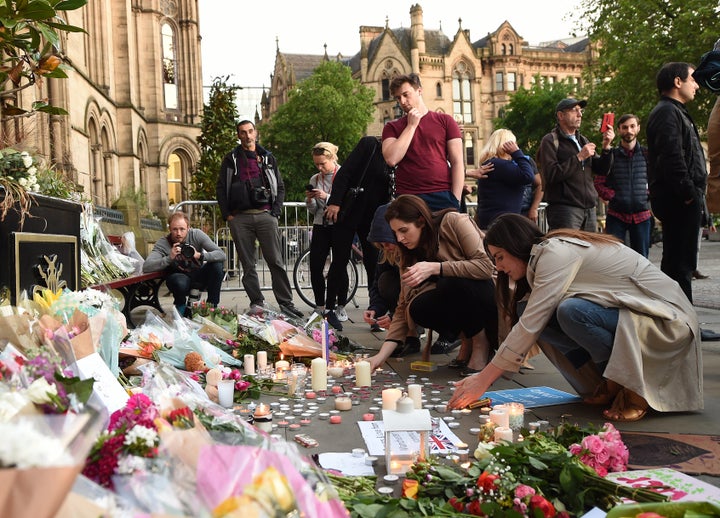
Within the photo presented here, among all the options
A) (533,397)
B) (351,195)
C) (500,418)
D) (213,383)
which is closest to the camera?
(500,418)

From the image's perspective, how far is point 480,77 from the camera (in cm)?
6800

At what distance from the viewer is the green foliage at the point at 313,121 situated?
1807 inches

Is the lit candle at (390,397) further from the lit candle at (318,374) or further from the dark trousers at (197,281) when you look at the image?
the dark trousers at (197,281)

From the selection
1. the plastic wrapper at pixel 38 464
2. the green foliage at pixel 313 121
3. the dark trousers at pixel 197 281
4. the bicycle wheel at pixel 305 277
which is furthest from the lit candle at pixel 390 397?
the green foliage at pixel 313 121

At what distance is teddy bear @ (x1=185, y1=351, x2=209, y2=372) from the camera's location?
503cm

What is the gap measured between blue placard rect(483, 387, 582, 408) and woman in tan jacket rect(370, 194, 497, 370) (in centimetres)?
69

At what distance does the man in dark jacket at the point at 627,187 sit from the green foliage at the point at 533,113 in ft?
138

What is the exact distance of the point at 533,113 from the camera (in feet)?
161

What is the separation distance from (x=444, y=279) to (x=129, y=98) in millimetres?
21486

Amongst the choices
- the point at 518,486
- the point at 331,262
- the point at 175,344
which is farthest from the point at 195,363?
the point at 518,486

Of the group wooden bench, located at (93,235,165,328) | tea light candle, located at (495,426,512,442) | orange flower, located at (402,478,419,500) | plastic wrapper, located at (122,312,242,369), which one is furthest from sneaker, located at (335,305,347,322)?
orange flower, located at (402,478,419,500)

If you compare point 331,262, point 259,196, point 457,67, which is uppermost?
point 457,67

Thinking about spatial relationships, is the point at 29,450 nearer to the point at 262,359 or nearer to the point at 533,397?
the point at 533,397

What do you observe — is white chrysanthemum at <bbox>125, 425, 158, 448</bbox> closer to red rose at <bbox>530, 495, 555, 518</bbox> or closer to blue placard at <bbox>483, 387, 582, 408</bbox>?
red rose at <bbox>530, 495, 555, 518</bbox>
